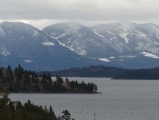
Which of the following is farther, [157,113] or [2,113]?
[157,113]

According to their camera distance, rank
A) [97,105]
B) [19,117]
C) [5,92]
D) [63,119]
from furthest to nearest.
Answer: [97,105] < [63,119] < [19,117] < [5,92]

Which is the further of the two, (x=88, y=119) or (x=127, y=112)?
(x=127, y=112)

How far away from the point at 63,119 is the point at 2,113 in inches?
1349

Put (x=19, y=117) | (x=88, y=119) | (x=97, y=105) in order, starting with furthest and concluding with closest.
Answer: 1. (x=97, y=105)
2. (x=88, y=119)
3. (x=19, y=117)

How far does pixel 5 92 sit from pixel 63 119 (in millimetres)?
34691

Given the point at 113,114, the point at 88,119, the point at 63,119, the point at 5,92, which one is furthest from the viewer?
the point at 113,114

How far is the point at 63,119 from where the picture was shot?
98.1m

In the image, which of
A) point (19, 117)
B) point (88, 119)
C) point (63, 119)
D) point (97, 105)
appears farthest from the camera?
point (97, 105)

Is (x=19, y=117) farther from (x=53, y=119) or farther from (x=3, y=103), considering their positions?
(x=53, y=119)

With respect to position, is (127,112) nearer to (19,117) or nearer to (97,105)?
(97,105)

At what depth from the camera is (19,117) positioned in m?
69.7

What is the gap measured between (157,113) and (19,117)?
86669mm

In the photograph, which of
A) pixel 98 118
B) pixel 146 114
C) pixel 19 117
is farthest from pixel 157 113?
pixel 19 117

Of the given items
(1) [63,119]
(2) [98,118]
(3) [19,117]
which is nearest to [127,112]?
(2) [98,118]
